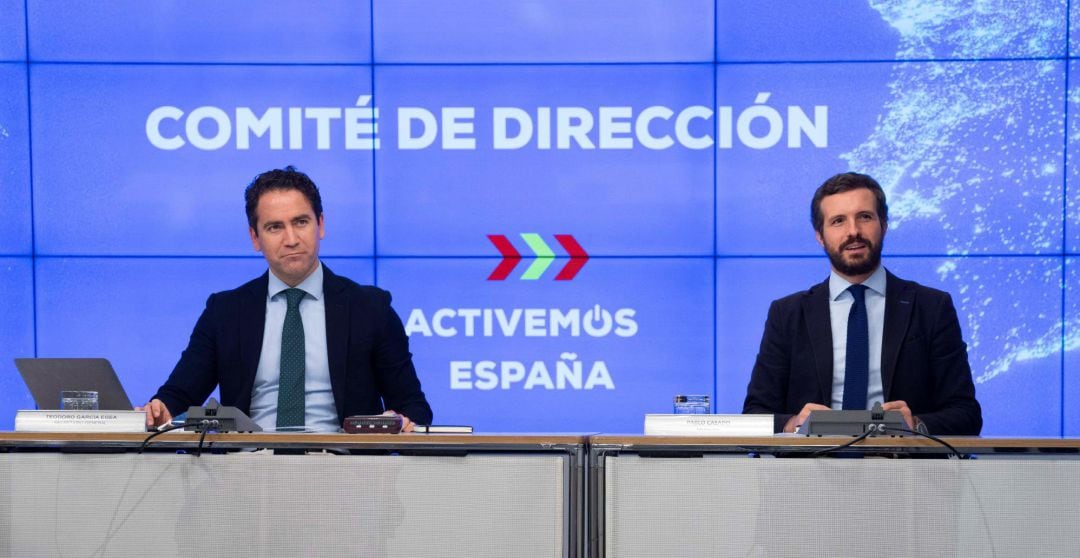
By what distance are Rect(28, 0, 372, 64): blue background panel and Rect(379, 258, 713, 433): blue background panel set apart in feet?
3.17

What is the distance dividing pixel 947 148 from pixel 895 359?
64.8 inches

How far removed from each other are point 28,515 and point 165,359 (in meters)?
2.17

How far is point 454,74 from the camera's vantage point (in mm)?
4438

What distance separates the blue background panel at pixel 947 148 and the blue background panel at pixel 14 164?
302cm

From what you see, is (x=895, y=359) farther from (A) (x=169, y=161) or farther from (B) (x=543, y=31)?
(A) (x=169, y=161)

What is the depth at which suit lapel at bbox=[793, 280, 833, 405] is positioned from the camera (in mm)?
3049

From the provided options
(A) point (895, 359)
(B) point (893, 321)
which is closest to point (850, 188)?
(B) point (893, 321)

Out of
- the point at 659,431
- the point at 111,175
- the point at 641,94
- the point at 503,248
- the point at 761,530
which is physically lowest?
the point at 761,530

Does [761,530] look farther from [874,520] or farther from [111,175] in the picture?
[111,175]

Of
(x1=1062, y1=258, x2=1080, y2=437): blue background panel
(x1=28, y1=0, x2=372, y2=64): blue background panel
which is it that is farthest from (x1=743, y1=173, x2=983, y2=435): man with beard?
(x1=28, y1=0, x2=372, y2=64): blue background panel

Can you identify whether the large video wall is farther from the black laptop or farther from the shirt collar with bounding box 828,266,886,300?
the black laptop

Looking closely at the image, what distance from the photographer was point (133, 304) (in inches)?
175

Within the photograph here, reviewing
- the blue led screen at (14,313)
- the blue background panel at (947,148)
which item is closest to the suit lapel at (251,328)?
the blue led screen at (14,313)

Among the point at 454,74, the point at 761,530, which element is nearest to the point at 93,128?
the point at 454,74
